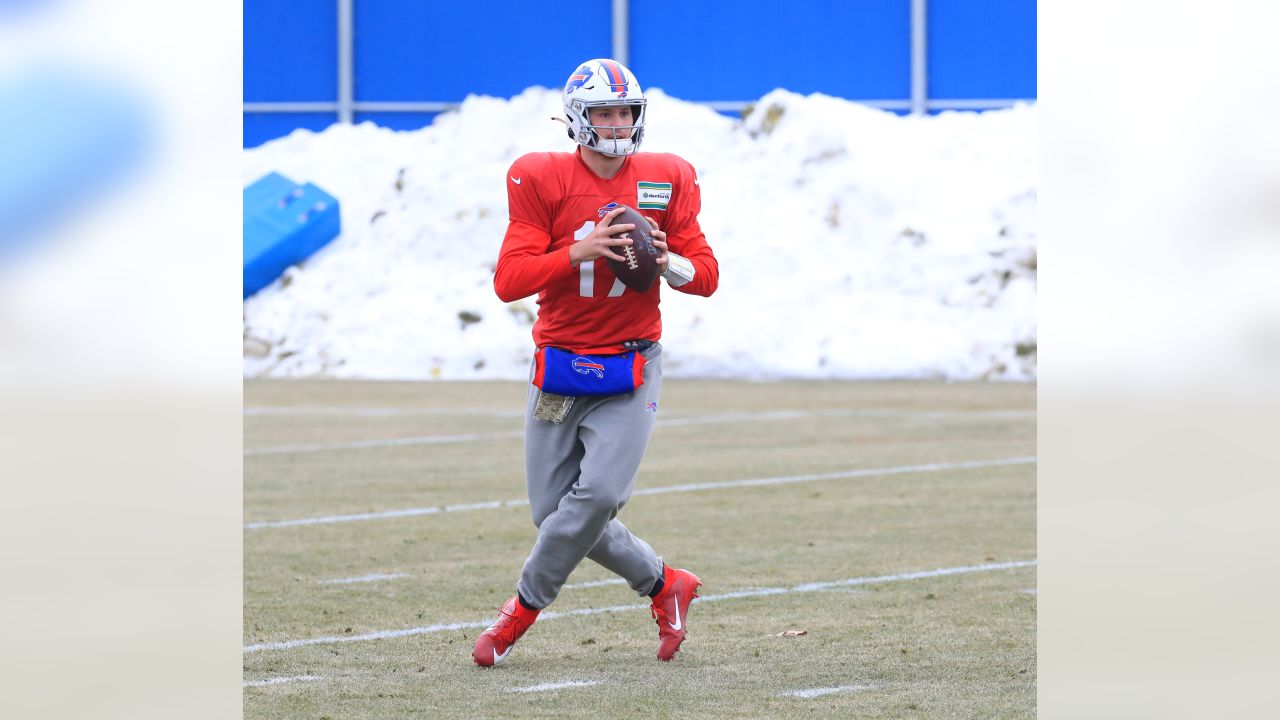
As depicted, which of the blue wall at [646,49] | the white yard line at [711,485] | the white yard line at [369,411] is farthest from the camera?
the blue wall at [646,49]

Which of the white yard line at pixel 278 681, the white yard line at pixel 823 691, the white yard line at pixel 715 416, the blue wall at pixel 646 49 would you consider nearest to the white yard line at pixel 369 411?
the white yard line at pixel 715 416

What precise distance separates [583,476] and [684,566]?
2628mm

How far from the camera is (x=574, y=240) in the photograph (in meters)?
5.98

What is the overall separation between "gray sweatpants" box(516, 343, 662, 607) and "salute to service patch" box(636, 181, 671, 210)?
0.46m

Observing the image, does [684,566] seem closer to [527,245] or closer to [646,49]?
[527,245]

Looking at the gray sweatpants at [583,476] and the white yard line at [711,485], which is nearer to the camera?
the gray sweatpants at [583,476]

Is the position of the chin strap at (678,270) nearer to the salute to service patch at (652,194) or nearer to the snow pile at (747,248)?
the salute to service patch at (652,194)

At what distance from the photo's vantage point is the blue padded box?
88.7 ft

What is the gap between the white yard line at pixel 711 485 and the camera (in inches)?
399

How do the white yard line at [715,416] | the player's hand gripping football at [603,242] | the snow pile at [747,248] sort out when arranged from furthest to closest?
1. the snow pile at [747,248]
2. the white yard line at [715,416]
3. the player's hand gripping football at [603,242]

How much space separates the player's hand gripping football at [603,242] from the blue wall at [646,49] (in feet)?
83.3

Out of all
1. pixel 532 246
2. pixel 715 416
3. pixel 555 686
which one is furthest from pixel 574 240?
pixel 715 416
